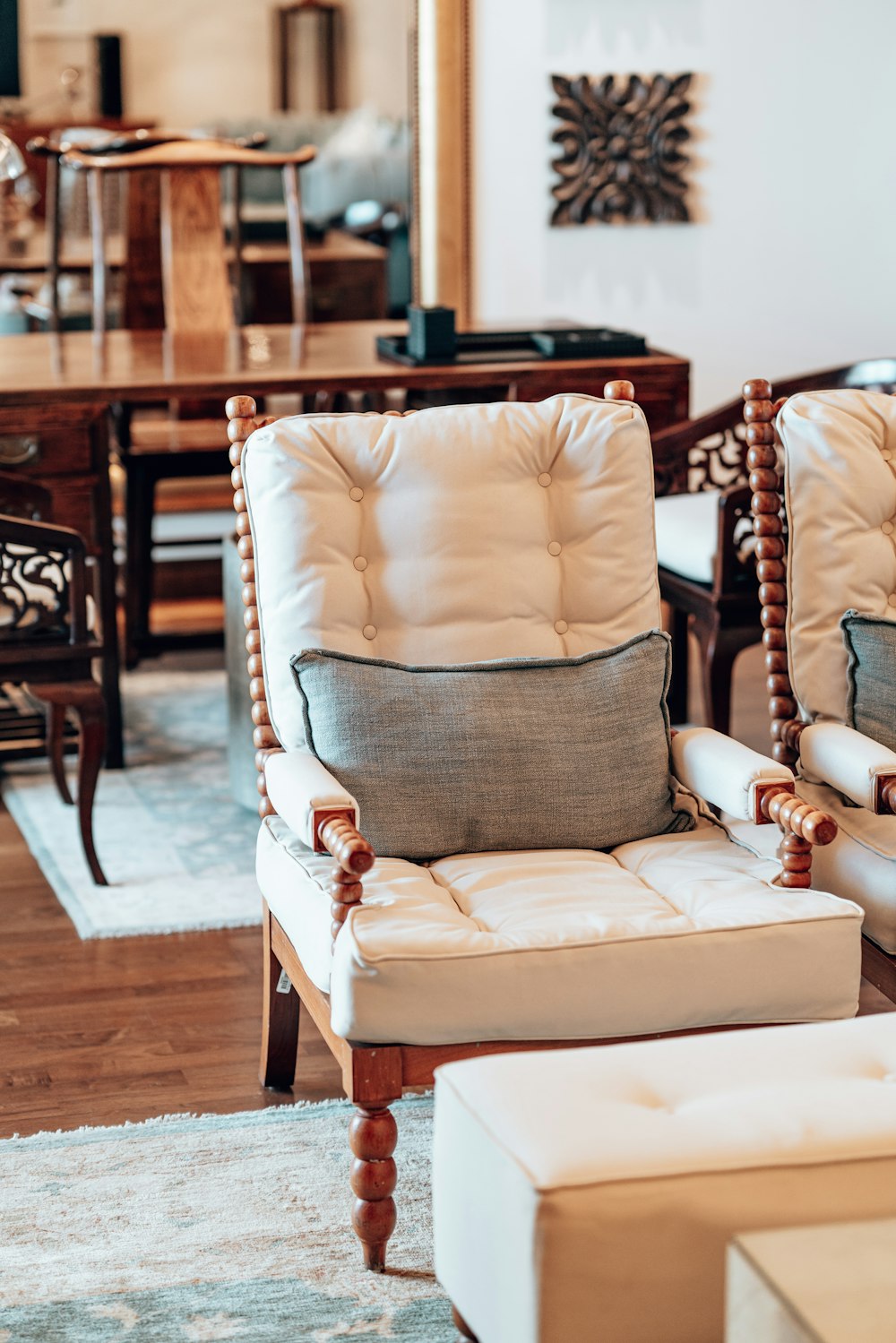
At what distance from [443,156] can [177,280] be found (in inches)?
53.9

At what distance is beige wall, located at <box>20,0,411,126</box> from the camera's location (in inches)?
384

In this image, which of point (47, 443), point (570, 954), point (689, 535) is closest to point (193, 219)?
point (47, 443)

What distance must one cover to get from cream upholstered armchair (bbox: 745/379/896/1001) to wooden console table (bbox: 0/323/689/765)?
4.48 ft

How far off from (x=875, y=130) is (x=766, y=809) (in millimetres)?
4086

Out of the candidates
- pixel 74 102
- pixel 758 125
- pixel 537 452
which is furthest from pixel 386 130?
pixel 537 452

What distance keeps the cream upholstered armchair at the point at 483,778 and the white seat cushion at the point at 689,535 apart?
1082 mm

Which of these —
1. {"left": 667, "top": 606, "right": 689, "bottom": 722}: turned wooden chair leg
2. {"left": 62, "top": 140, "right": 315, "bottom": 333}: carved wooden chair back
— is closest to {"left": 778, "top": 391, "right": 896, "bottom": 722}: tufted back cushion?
{"left": 667, "top": 606, "right": 689, "bottom": 722}: turned wooden chair leg

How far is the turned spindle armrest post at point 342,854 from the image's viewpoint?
6.48 ft

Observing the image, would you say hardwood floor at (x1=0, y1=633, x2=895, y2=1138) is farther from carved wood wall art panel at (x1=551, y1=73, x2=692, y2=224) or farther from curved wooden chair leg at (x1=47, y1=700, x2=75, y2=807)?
carved wood wall art panel at (x1=551, y1=73, x2=692, y2=224)

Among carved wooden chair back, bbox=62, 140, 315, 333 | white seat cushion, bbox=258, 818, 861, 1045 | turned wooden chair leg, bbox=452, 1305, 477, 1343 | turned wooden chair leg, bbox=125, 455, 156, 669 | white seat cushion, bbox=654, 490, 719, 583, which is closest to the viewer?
turned wooden chair leg, bbox=452, 1305, 477, 1343

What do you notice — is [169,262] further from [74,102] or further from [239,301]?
[74,102]

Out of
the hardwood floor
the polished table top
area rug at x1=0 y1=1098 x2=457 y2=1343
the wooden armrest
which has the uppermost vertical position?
the polished table top

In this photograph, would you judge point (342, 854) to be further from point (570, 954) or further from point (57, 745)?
point (57, 745)

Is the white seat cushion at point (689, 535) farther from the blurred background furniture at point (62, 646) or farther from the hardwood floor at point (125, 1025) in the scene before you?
the blurred background furniture at point (62, 646)
